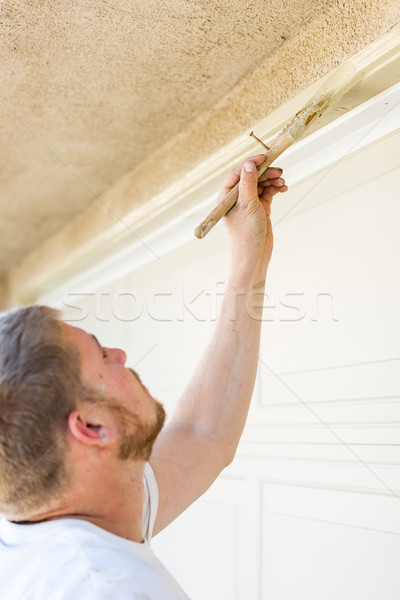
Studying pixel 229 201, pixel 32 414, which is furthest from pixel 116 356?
pixel 229 201

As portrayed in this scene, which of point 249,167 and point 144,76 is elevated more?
point 144,76

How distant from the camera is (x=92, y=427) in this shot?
3.84 ft

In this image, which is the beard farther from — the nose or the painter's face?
the nose

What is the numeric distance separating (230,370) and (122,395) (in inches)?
15.8

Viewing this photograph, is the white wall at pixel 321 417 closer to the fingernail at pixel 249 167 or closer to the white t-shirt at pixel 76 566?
the fingernail at pixel 249 167

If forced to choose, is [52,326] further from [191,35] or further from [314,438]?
[191,35]

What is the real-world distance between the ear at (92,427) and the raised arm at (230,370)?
1.08ft

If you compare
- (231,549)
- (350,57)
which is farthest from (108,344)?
(350,57)

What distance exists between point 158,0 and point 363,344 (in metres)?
1.05

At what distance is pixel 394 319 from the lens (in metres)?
1.62

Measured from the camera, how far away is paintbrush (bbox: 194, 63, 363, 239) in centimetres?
147

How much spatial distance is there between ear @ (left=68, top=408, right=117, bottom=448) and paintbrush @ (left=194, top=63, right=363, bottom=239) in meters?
0.50

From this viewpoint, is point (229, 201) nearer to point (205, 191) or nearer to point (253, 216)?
point (253, 216)

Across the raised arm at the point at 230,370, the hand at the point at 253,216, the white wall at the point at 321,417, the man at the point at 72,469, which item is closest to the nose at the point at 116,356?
the man at the point at 72,469
